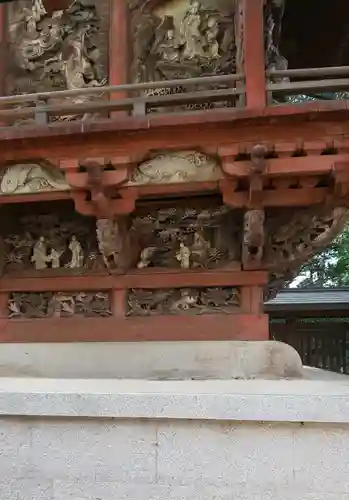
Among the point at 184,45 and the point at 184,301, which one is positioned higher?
the point at 184,45

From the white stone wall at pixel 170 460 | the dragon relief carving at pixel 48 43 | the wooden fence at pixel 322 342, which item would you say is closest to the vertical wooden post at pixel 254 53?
the dragon relief carving at pixel 48 43

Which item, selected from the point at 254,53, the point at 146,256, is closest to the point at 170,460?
the point at 146,256

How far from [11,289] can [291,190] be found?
302 centimetres

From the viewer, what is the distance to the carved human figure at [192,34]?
A: 220 inches

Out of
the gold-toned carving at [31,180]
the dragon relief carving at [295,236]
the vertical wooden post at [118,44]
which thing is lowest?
the dragon relief carving at [295,236]

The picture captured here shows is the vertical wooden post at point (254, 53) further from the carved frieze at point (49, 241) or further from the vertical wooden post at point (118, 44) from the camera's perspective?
the carved frieze at point (49, 241)

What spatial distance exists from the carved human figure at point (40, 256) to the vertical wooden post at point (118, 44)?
1709mm

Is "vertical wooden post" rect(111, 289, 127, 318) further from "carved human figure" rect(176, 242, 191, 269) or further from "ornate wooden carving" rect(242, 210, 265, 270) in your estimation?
"ornate wooden carving" rect(242, 210, 265, 270)

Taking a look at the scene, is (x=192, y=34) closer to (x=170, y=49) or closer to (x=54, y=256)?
(x=170, y=49)

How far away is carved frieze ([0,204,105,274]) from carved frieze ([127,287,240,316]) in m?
0.64

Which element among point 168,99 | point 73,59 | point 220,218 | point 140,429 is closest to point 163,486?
point 140,429

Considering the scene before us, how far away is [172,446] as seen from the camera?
11.7ft

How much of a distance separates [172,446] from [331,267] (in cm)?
1903

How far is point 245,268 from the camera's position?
5430 mm
